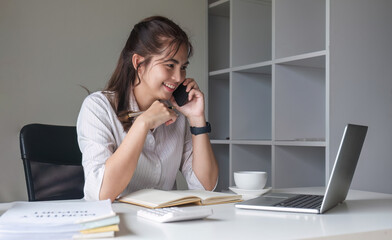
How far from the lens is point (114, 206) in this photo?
4.26ft

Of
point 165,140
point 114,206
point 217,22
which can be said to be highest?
point 217,22

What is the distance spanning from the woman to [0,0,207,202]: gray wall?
3.24ft

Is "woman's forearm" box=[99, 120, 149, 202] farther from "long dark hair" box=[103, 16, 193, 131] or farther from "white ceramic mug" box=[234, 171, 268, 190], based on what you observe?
"white ceramic mug" box=[234, 171, 268, 190]

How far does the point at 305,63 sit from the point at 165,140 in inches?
42.9

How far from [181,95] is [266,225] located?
3.41 ft

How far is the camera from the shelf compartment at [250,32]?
122 inches

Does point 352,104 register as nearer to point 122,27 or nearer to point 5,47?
point 122,27

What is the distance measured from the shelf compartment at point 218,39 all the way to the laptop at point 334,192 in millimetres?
2137

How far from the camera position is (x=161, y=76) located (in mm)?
1830

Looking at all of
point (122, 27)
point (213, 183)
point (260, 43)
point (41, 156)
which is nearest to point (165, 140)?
point (213, 183)

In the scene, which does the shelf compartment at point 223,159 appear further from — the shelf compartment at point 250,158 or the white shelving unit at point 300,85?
the shelf compartment at point 250,158

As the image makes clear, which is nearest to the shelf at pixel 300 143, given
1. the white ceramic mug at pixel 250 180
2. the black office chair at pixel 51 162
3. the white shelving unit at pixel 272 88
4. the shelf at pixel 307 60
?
the white shelving unit at pixel 272 88

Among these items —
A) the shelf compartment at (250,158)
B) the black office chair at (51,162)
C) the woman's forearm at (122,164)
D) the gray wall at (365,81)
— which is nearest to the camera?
the woman's forearm at (122,164)

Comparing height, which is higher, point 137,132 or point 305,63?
point 305,63
